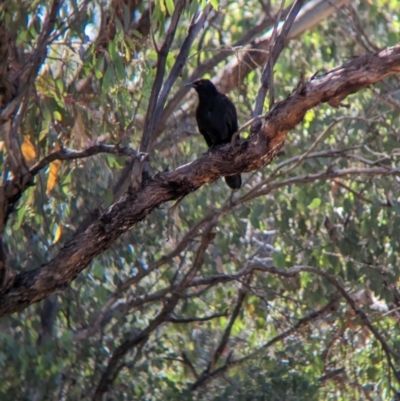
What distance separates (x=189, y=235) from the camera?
6.24 meters

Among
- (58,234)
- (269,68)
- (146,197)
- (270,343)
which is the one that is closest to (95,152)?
(146,197)

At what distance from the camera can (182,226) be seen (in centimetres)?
741

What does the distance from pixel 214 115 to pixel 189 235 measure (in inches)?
33.7

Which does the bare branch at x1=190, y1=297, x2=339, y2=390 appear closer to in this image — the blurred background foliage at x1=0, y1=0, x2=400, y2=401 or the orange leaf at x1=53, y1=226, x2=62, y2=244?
the blurred background foliage at x1=0, y1=0, x2=400, y2=401

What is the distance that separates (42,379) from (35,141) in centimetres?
154

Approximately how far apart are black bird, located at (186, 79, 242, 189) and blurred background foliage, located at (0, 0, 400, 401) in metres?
0.28

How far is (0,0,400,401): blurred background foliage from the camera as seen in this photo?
214 inches

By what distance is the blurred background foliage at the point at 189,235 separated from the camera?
5.43 meters

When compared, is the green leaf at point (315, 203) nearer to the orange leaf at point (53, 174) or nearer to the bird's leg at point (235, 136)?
the orange leaf at point (53, 174)

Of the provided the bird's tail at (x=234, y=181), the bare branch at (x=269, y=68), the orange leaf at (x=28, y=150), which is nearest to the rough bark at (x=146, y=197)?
the bare branch at (x=269, y=68)

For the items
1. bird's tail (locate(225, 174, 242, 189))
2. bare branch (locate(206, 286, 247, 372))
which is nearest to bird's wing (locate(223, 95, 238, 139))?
bird's tail (locate(225, 174, 242, 189))

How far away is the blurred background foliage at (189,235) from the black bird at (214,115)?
0.91 ft

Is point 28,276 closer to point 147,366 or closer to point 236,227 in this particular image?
point 147,366

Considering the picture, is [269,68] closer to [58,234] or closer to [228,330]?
[58,234]
